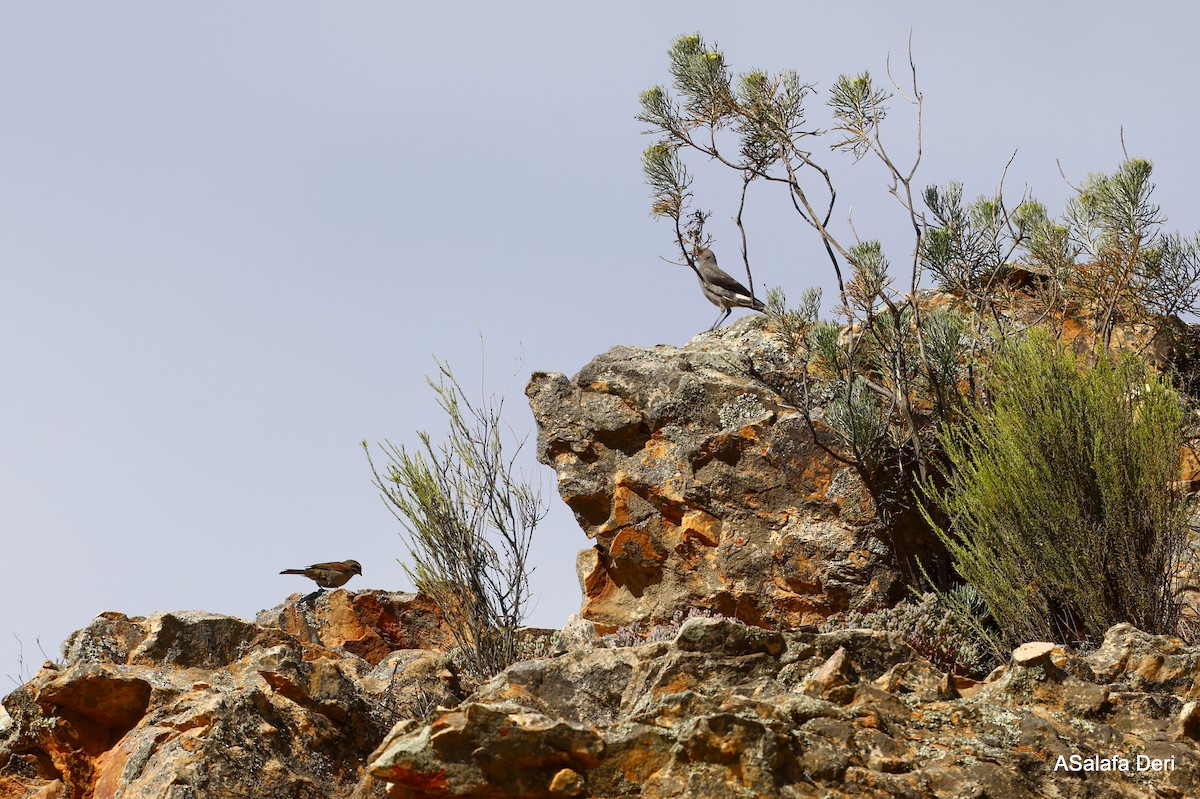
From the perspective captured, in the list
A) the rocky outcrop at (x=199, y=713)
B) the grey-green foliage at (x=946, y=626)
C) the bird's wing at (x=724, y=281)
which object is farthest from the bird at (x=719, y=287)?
the rocky outcrop at (x=199, y=713)

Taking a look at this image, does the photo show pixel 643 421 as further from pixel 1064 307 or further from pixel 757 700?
pixel 757 700

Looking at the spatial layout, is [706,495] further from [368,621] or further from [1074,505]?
[368,621]

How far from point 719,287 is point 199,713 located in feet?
21.1

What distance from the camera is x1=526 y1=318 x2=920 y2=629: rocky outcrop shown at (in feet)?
26.9

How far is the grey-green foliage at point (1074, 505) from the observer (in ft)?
21.4

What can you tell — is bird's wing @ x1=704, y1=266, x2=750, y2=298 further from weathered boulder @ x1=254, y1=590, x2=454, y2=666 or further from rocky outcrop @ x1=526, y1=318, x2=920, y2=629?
weathered boulder @ x1=254, y1=590, x2=454, y2=666

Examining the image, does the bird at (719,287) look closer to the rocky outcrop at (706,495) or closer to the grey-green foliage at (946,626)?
the rocky outcrop at (706,495)

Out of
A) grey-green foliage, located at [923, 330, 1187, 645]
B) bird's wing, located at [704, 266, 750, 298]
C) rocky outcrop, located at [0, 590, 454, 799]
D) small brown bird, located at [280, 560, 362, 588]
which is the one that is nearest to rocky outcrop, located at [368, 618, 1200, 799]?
rocky outcrop, located at [0, 590, 454, 799]

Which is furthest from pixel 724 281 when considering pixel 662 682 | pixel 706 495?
pixel 662 682

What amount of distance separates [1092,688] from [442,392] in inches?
204

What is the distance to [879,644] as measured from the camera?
15.8ft

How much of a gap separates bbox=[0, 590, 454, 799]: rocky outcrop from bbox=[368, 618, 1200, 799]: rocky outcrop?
1.23 m

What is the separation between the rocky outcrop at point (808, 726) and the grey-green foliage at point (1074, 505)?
1.43 metres

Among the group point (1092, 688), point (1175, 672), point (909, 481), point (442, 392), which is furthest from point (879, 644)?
point (442, 392)
